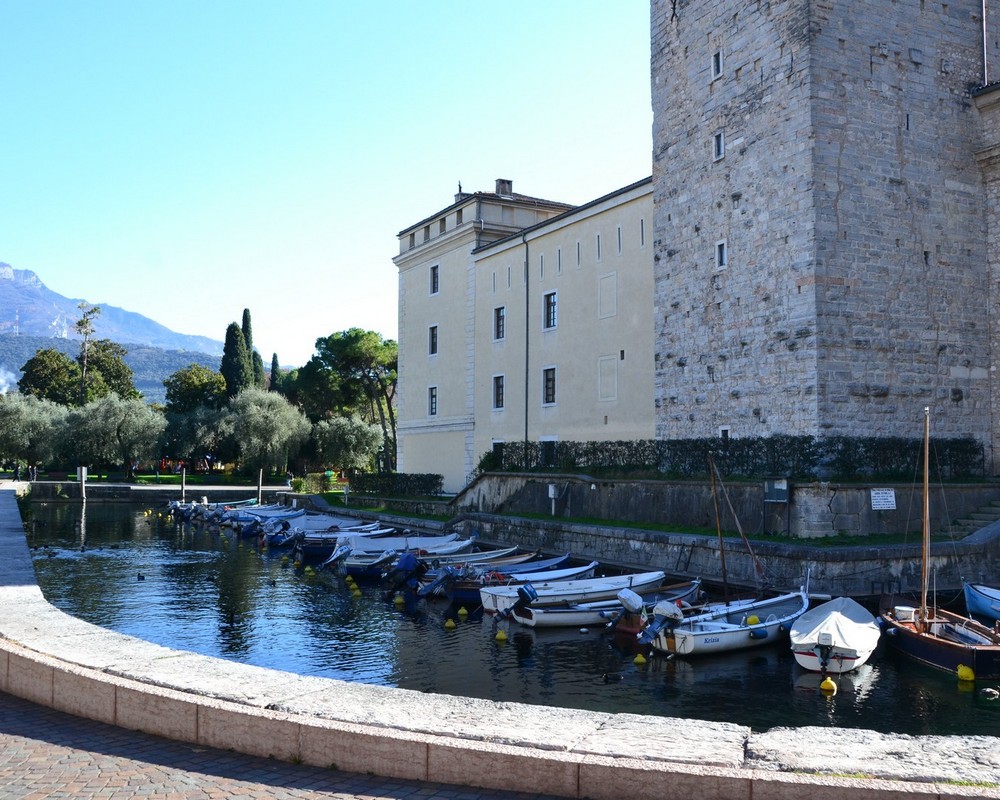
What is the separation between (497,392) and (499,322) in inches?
118

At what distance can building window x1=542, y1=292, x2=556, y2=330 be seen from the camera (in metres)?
36.7

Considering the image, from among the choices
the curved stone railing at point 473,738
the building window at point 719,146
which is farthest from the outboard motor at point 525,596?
the building window at point 719,146

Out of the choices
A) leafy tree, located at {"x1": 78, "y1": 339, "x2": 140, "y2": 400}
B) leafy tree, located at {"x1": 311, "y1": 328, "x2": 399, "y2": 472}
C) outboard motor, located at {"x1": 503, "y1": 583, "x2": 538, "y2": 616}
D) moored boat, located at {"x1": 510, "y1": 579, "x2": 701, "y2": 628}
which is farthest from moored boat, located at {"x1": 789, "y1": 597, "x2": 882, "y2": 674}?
leafy tree, located at {"x1": 78, "y1": 339, "x2": 140, "y2": 400}

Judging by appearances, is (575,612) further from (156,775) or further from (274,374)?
(274,374)

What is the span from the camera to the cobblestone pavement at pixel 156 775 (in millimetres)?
5453

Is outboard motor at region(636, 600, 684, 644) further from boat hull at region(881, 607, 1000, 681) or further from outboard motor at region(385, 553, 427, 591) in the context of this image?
outboard motor at region(385, 553, 427, 591)

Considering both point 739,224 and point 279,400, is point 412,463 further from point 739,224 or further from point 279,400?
point 739,224

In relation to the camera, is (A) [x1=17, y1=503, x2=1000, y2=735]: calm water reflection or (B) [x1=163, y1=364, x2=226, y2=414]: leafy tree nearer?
(A) [x1=17, y1=503, x2=1000, y2=735]: calm water reflection

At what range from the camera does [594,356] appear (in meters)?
34.0

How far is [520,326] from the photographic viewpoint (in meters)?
38.8

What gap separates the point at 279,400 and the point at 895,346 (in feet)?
151

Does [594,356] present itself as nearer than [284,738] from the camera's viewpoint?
No

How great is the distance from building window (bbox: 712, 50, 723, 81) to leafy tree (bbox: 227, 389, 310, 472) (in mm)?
40463

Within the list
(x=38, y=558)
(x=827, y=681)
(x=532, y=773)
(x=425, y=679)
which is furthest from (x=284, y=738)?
(x=38, y=558)
